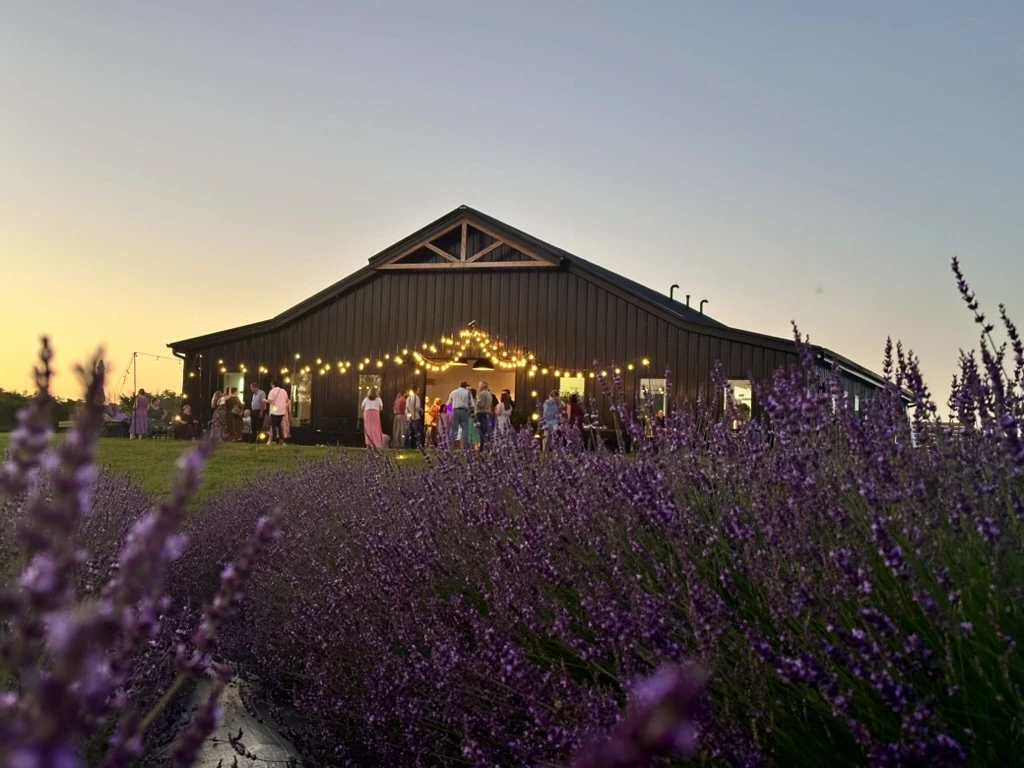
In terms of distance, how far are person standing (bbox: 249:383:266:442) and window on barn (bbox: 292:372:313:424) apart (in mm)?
876

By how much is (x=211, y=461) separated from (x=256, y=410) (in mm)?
9754

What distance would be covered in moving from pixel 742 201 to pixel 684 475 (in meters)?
15.8

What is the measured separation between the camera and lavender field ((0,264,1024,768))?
73 centimetres

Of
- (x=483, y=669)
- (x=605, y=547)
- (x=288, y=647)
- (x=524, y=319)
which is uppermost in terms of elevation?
(x=524, y=319)

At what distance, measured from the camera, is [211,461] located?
14164 millimetres

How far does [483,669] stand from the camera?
9.28 feet

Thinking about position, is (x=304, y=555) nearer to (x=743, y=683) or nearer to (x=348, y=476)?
(x=348, y=476)

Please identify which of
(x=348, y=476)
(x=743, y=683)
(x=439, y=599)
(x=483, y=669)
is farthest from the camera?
(x=348, y=476)

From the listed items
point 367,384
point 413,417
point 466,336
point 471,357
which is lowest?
point 413,417

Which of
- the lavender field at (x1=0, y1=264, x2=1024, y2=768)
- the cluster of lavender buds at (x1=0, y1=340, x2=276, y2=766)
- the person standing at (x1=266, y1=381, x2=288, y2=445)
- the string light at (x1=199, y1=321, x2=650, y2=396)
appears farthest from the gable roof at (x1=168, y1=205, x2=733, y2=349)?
the cluster of lavender buds at (x1=0, y1=340, x2=276, y2=766)

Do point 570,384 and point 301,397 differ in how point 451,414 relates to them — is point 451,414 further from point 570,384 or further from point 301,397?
point 301,397

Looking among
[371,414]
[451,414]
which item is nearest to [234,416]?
[371,414]

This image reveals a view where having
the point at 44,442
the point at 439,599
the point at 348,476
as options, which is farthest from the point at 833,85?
the point at 44,442

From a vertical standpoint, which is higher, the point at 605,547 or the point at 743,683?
the point at 605,547
